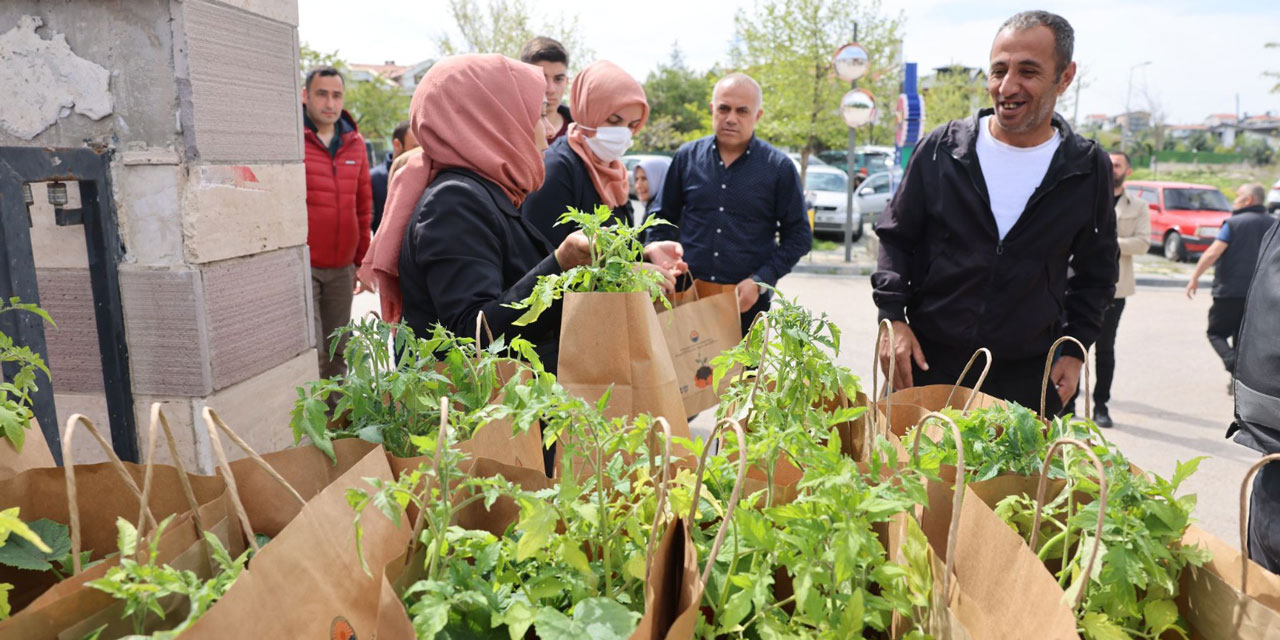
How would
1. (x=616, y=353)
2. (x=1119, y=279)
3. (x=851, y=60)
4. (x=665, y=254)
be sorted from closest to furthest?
(x=616, y=353) < (x=665, y=254) < (x=1119, y=279) < (x=851, y=60)

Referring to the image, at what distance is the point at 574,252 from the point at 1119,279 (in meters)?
4.72

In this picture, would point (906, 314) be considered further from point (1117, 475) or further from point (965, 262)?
point (1117, 475)

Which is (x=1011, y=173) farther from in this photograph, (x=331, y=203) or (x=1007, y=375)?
(x=331, y=203)

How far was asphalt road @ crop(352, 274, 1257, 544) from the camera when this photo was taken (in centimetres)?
473

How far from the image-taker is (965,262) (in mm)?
2744

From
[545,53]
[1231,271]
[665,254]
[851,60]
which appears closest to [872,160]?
[851,60]

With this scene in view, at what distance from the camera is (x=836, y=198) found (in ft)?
54.4

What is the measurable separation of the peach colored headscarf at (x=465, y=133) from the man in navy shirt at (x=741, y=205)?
1974 millimetres

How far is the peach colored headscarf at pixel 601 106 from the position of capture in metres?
3.41

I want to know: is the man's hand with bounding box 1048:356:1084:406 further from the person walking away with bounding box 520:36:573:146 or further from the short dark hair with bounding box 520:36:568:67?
the short dark hair with bounding box 520:36:568:67

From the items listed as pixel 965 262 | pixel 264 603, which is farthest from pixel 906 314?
pixel 264 603

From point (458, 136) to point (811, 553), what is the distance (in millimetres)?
1686

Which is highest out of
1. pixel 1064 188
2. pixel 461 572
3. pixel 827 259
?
pixel 1064 188

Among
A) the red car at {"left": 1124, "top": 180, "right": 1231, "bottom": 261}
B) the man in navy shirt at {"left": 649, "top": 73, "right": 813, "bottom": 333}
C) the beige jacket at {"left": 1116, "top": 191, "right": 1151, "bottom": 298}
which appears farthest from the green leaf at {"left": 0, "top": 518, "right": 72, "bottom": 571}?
the red car at {"left": 1124, "top": 180, "right": 1231, "bottom": 261}
